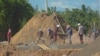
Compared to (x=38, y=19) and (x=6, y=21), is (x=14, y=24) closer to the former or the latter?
(x=6, y=21)

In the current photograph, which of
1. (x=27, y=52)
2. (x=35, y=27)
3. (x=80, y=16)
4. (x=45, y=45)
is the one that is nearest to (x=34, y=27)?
(x=35, y=27)

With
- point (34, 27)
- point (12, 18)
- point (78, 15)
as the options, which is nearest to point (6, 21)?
point (12, 18)

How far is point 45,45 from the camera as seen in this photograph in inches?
1414

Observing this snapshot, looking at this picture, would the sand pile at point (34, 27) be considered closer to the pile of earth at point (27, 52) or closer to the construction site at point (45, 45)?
the construction site at point (45, 45)

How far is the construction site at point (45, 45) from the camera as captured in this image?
75.7 ft

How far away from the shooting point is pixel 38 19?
55219mm

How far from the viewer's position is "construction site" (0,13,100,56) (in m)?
23.1

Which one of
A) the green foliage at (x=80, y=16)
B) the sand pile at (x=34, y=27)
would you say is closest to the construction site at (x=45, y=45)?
the sand pile at (x=34, y=27)

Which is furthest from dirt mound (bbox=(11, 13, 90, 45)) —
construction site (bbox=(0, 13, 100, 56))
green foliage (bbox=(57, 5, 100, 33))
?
green foliage (bbox=(57, 5, 100, 33))

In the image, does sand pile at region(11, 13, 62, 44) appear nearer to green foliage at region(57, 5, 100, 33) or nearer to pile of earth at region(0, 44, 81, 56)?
pile of earth at region(0, 44, 81, 56)

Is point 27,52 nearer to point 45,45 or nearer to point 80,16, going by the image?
point 45,45

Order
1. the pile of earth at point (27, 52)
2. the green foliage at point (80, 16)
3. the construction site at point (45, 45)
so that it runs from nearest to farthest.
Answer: the construction site at point (45, 45) < the pile of earth at point (27, 52) < the green foliage at point (80, 16)

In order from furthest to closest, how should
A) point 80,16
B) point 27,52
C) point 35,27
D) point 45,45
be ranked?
point 80,16 < point 35,27 < point 45,45 < point 27,52

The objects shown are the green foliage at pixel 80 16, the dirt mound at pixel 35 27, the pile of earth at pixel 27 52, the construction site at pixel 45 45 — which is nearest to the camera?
the construction site at pixel 45 45
